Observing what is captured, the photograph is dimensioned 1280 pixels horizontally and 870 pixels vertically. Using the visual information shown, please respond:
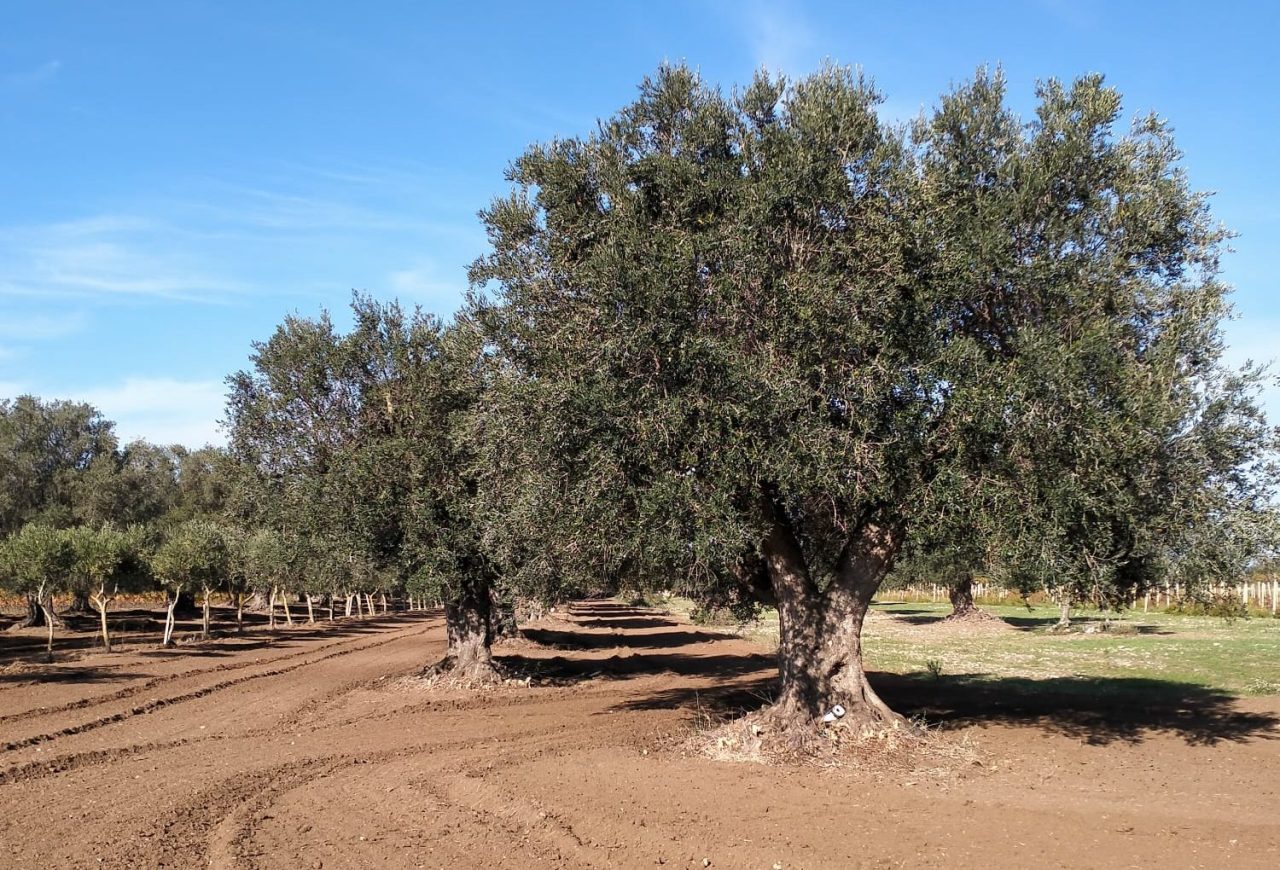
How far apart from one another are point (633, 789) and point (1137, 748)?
30.2 ft

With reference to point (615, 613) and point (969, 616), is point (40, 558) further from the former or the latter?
point (615, 613)

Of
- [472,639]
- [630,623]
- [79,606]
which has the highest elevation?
[472,639]

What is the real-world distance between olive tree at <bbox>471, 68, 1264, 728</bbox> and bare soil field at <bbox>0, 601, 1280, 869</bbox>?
10.3ft

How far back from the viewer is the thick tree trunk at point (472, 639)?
25.2 metres

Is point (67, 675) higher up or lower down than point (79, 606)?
lower down

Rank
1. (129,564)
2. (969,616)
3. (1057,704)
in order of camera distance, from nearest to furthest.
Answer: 1. (1057,704)
2. (129,564)
3. (969,616)

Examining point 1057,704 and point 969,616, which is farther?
point 969,616

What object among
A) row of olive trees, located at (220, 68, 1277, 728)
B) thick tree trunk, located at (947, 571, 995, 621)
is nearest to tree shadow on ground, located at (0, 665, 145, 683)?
row of olive trees, located at (220, 68, 1277, 728)

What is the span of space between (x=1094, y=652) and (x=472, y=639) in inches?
1020

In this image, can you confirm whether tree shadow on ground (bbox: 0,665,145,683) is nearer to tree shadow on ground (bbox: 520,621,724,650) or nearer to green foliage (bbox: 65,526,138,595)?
green foliage (bbox: 65,526,138,595)

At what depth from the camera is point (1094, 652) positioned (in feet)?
119

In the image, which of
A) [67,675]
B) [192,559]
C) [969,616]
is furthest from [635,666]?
[969,616]

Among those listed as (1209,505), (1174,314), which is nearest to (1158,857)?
(1209,505)

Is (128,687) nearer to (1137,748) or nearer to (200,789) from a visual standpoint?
(200,789)
